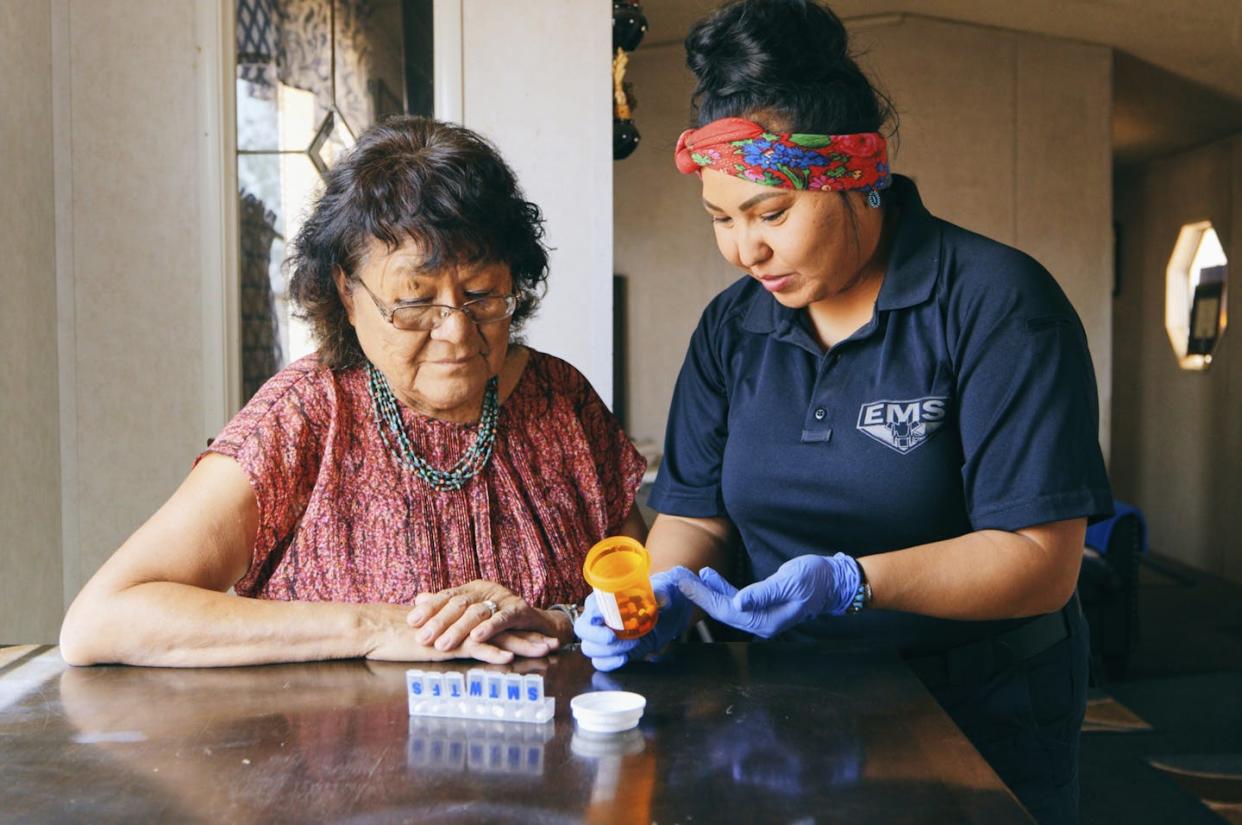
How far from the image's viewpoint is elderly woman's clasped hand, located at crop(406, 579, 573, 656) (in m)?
1.51

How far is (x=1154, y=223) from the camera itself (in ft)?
32.4

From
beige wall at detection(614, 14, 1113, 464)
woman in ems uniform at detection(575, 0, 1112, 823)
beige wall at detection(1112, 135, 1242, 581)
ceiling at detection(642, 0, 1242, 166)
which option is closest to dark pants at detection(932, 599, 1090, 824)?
woman in ems uniform at detection(575, 0, 1112, 823)

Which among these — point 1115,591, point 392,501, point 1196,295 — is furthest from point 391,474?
point 1196,295

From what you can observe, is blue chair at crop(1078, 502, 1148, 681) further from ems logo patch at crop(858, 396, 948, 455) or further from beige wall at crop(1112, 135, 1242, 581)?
ems logo patch at crop(858, 396, 948, 455)

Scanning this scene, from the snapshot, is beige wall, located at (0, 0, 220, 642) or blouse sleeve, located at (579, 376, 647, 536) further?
beige wall, located at (0, 0, 220, 642)

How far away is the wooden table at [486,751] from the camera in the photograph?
1.02 meters

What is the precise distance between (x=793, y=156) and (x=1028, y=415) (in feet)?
1.44

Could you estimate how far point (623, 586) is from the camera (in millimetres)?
1342

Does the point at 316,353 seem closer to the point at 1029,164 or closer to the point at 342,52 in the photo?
the point at 342,52

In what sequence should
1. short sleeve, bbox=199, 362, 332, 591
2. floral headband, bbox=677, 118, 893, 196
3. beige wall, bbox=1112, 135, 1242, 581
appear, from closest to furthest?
1. floral headband, bbox=677, 118, 893, 196
2. short sleeve, bbox=199, 362, 332, 591
3. beige wall, bbox=1112, 135, 1242, 581

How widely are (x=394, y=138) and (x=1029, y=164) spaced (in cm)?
614

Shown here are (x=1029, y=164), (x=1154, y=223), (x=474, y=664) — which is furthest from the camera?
(x=1154, y=223)

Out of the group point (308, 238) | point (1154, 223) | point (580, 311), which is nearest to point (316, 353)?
point (308, 238)

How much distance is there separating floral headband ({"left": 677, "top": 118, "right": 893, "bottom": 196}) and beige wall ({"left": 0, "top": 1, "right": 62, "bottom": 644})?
198 cm
